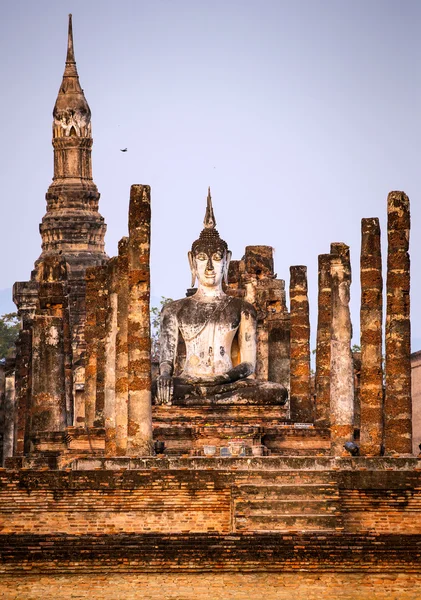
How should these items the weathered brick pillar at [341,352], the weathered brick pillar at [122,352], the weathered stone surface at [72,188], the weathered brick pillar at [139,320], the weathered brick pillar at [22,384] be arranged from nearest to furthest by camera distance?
the weathered brick pillar at [139,320] → the weathered brick pillar at [122,352] → the weathered brick pillar at [341,352] → the weathered brick pillar at [22,384] → the weathered stone surface at [72,188]

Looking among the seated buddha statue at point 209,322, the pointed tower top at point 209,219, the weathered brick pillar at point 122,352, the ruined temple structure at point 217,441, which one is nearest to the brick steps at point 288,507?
the ruined temple structure at point 217,441

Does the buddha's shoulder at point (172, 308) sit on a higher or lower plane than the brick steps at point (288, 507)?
higher

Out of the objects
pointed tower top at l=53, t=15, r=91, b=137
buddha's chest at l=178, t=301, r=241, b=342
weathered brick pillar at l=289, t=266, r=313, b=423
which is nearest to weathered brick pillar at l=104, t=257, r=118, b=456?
buddha's chest at l=178, t=301, r=241, b=342

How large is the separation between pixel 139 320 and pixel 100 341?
194 inches

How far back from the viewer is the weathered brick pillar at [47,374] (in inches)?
1127

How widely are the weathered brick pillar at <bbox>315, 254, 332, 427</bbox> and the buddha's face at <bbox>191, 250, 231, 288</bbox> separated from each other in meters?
1.35

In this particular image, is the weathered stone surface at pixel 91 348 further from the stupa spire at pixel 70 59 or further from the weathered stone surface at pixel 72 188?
the stupa spire at pixel 70 59

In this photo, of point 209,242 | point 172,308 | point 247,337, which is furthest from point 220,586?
point 209,242

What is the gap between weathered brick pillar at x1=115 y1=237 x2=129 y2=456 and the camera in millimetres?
26172

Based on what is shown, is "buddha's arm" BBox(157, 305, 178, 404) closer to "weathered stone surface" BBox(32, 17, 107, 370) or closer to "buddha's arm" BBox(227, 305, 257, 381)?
"buddha's arm" BBox(227, 305, 257, 381)

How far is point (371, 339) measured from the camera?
25.5 metres

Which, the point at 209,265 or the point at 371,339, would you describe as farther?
the point at 209,265

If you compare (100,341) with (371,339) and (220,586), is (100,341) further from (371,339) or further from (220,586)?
(220,586)

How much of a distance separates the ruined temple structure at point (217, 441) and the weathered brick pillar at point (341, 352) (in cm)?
2
